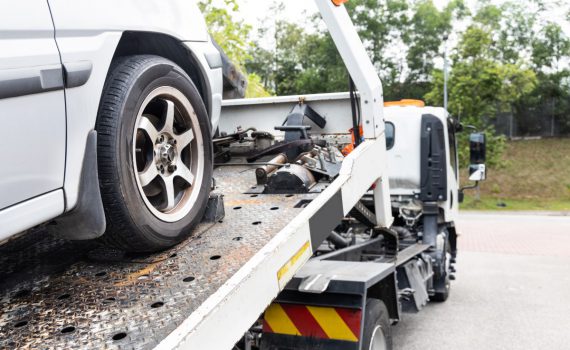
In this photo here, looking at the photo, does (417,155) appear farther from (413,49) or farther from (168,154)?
(413,49)

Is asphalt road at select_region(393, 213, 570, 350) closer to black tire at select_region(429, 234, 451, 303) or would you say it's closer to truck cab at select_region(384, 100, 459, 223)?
black tire at select_region(429, 234, 451, 303)

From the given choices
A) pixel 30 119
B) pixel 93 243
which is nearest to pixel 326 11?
pixel 93 243

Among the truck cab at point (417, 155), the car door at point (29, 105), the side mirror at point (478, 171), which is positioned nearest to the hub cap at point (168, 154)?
the car door at point (29, 105)

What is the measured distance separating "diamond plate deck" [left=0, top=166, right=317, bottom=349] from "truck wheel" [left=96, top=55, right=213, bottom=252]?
5.8 inches

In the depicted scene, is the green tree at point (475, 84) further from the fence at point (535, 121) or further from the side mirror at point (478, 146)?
the side mirror at point (478, 146)

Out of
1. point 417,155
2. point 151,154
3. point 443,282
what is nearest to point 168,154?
point 151,154

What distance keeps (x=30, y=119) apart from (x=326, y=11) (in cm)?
227

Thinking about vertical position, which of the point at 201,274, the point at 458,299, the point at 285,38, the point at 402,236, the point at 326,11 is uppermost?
the point at 285,38

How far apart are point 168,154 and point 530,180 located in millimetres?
24785

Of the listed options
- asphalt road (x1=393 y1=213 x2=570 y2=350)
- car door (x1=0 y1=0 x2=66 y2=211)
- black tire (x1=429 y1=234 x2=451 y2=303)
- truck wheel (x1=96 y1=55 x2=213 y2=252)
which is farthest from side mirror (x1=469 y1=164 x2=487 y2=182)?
car door (x1=0 y1=0 x2=66 y2=211)

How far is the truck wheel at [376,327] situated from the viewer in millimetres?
3503

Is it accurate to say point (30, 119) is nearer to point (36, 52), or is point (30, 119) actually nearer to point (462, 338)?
point (36, 52)

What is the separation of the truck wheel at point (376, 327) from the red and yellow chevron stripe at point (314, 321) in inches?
6.4

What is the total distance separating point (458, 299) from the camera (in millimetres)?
7348
